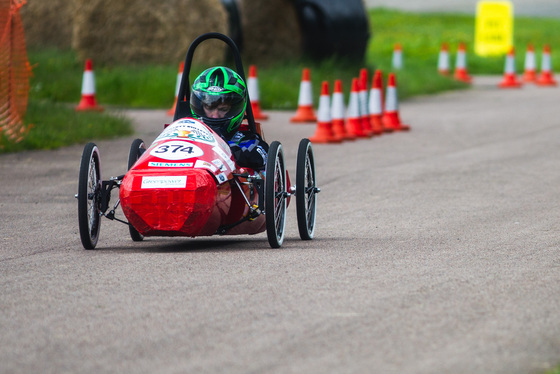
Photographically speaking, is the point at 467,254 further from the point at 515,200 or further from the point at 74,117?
the point at 74,117

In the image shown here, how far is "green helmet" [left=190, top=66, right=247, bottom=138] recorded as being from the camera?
780cm

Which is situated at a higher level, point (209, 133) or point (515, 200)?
point (209, 133)

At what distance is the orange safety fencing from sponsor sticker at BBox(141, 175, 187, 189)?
688cm

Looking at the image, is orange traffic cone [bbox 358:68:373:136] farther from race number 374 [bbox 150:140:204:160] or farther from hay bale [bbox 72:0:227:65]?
race number 374 [bbox 150:140:204:160]

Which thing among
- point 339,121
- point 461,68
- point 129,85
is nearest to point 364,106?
point 339,121

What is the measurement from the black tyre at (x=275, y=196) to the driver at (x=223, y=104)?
0.64 ft

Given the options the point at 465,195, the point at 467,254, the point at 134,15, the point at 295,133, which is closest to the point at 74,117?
the point at 295,133

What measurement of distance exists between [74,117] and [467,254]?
9.70 meters

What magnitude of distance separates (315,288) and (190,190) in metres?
1.36

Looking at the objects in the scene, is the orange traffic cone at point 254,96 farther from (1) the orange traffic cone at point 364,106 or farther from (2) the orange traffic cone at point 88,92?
(2) the orange traffic cone at point 88,92

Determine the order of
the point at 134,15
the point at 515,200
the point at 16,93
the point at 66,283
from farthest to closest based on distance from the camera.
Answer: the point at 134,15 → the point at 16,93 → the point at 515,200 → the point at 66,283

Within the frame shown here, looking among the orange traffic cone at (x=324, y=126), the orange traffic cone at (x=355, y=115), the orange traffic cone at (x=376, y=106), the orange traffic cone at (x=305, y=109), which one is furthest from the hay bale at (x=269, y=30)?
the orange traffic cone at (x=324, y=126)

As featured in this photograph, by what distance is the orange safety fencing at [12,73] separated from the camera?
43.7ft

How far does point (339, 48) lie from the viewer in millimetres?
Answer: 22469
